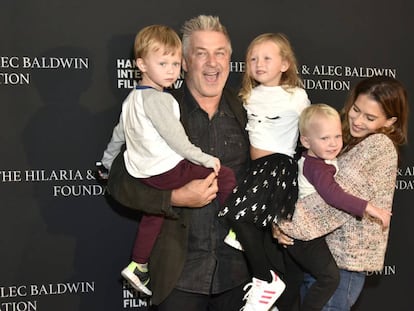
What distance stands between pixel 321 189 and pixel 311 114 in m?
0.33

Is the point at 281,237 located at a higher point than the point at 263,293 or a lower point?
higher

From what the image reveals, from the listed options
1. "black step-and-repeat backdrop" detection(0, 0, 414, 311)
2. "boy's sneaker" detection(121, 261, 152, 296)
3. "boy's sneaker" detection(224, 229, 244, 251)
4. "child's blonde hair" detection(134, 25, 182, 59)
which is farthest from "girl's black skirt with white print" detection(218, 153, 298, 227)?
"black step-and-repeat backdrop" detection(0, 0, 414, 311)

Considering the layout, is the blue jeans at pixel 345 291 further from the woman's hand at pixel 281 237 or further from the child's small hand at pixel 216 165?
the child's small hand at pixel 216 165

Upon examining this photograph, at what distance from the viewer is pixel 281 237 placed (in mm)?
2443

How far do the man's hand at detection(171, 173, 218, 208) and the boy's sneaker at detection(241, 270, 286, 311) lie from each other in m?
0.45

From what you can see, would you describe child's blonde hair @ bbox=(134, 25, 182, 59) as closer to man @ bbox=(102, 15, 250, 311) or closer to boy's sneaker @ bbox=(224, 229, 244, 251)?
man @ bbox=(102, 15, 250, 311)

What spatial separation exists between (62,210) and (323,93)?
1.70m

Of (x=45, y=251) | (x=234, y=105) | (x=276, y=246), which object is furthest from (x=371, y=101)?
(x=45, y=251)

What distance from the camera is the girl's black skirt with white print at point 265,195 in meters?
2.37

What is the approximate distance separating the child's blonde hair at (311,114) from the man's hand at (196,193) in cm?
46

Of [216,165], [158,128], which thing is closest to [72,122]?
[158,128]

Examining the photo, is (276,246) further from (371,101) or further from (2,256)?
(2,256)

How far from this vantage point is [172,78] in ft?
7.52

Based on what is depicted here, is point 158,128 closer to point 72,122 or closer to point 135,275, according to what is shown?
point 135,275
